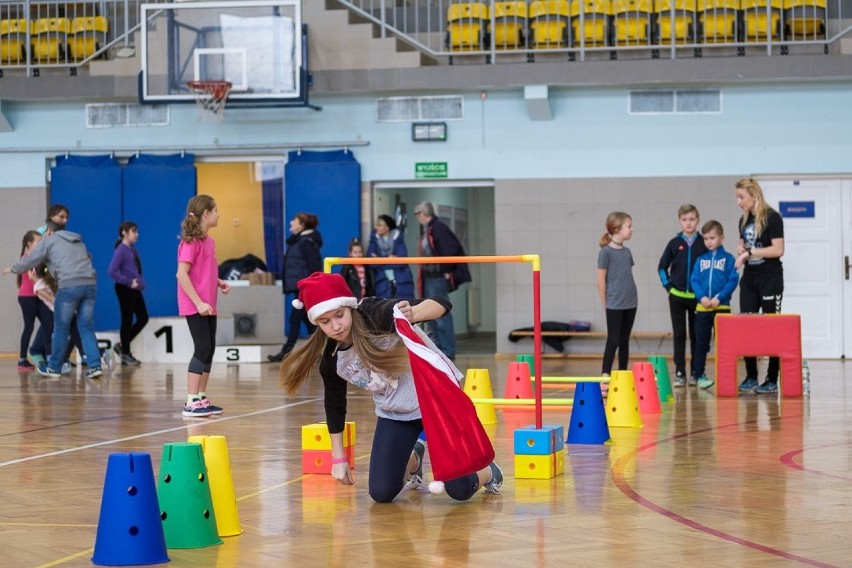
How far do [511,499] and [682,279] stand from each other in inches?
257

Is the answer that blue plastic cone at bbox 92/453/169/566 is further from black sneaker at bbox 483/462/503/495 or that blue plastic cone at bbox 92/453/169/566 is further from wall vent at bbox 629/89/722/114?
wall vent at bbox 629/89/722/114

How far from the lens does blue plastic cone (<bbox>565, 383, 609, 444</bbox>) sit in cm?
736

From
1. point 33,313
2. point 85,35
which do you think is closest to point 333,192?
point 85,35

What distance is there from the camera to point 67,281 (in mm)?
12742

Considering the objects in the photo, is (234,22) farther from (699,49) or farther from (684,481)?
(684,481)

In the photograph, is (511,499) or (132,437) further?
(132,437)

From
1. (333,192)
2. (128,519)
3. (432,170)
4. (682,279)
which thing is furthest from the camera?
(333,192)

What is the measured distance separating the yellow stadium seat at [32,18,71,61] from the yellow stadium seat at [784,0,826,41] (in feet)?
34.8

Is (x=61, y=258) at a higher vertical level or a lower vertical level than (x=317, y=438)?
higher

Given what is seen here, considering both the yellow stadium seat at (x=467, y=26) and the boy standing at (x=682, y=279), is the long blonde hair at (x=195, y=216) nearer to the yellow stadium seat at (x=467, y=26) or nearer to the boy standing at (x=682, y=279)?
the boy standing at (x=682, y=279)

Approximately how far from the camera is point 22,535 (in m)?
4.75

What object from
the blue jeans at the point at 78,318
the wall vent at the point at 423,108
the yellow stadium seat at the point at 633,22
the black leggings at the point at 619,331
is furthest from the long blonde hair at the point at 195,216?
the yellow stadium seat at the point at 633,22

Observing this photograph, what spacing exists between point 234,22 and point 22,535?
1231cm

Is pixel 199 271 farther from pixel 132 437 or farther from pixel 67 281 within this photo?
pixel 67 281
